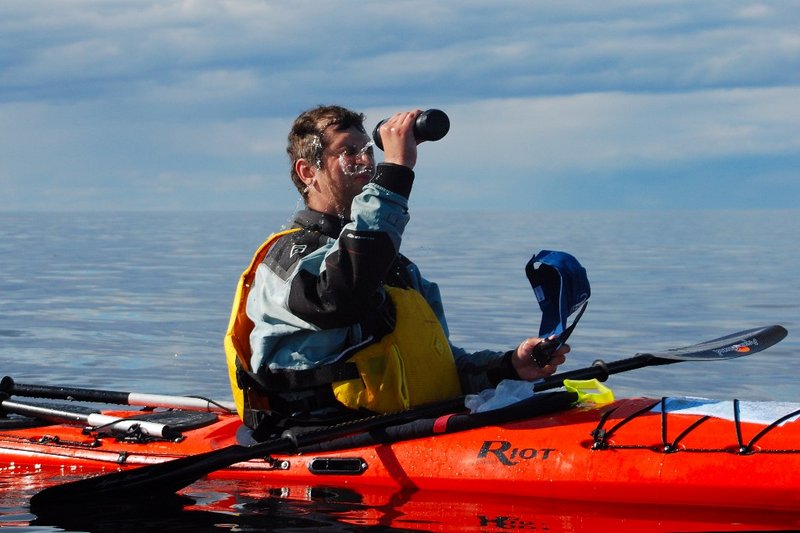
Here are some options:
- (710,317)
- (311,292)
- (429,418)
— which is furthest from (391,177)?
(710,317)

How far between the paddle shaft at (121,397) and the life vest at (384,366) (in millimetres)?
1081

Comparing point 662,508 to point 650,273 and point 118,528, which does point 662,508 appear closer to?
point 118,528

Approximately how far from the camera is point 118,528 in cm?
475

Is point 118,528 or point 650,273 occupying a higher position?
point 650,273

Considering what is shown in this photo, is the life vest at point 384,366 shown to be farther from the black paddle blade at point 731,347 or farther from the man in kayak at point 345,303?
the black paddle blade at point 731,347

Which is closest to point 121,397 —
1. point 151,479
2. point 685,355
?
point 151,479

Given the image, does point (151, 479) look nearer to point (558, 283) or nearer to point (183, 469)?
point (183, 469)

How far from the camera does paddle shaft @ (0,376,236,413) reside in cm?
621

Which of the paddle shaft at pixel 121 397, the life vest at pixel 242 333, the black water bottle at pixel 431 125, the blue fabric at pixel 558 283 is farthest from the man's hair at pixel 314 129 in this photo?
the paddle shaft at pixel 121 397

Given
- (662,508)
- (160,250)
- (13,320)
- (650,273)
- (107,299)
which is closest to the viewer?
(662,508)

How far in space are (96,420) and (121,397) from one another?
1.93 feet

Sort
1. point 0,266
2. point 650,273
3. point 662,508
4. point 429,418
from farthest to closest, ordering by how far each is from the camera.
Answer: point 0,266 < point 650,273 < point 429,418 < point 662,508

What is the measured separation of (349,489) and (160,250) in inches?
1126

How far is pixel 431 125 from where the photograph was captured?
454 cm
